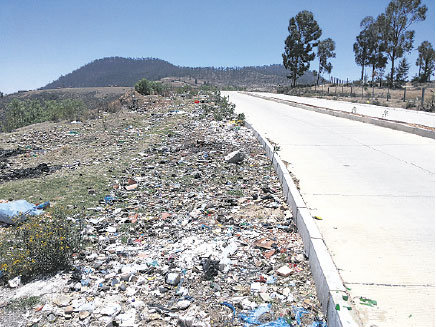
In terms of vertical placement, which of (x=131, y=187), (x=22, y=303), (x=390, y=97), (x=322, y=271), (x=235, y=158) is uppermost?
(x=390, y=97)

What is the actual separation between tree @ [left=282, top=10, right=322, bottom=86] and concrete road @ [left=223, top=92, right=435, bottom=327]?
51059mm

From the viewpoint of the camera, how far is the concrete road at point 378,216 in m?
2.51

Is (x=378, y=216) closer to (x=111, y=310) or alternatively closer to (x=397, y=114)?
(x=111, y=310)

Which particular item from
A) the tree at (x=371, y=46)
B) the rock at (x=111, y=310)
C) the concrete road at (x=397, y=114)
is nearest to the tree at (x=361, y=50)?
the tree at (x=371, y=46)

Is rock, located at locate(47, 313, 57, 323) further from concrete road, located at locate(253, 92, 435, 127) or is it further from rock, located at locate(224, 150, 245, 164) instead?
concrete road, located at locate(253, 92, 435, 127)

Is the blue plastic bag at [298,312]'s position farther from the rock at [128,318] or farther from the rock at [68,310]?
the rock at [68,310]

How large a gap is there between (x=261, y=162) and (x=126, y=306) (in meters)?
4.81

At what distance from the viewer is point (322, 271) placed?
2.73m

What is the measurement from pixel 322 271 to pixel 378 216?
5.34 feet

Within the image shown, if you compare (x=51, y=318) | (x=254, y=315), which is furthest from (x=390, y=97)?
(x=51, y=318)

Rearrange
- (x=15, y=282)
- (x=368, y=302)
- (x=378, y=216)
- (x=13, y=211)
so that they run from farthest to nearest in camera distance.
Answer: (x=13, y=211)
(x=378, y=216)
(x=15, y=282)
(x=368, y=302)

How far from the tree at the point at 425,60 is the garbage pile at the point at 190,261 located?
197 ft

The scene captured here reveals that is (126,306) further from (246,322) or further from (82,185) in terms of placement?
(82,185)

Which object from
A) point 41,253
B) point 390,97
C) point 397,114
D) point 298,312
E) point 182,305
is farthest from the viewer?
point 390,97
